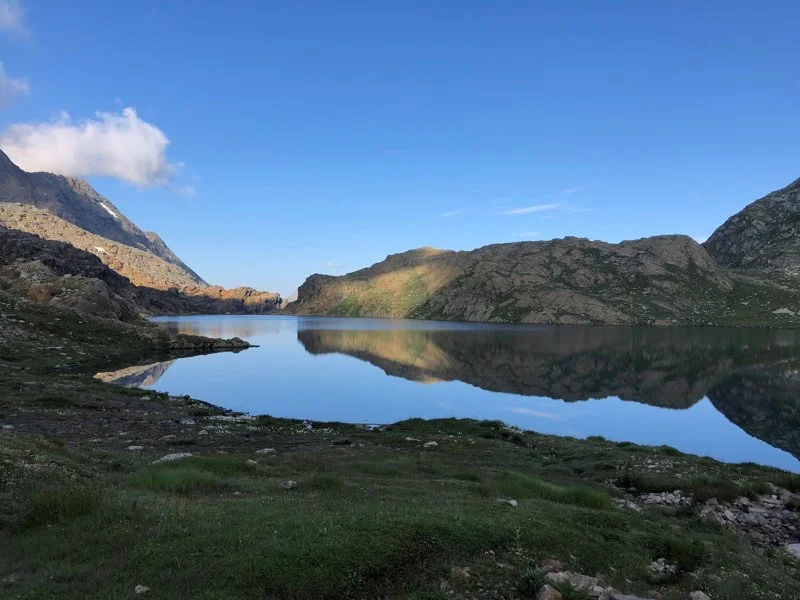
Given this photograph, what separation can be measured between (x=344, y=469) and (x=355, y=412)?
28.8 meters

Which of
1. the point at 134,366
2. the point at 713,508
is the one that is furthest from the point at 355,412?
the point at 134,366

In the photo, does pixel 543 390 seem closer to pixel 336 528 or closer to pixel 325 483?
pixel 325 483

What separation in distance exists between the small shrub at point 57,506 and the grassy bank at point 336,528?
33 mm

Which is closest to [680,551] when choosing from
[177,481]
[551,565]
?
[551,565]

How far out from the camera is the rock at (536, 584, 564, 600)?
9.99 meters

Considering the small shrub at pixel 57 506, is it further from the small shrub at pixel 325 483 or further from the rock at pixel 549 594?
the rock at pixel 549 594

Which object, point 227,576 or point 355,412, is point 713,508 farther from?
point 355,412

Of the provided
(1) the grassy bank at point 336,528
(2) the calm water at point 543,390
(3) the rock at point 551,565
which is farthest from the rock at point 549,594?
(2) the calm water at point 543,390

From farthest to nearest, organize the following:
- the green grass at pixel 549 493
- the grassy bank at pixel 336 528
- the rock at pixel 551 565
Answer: the green grass at pixel 549 493 < the rock at pixel 551 565 < the grassy bank at pixel 336 528

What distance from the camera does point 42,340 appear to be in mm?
72000

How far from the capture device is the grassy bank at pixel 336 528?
32.7ft

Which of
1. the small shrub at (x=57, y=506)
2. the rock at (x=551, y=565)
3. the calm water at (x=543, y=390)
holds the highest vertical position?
the small shrub at (x=57, y=506)

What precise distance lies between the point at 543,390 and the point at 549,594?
203 ft

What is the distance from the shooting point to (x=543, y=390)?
226 feet
